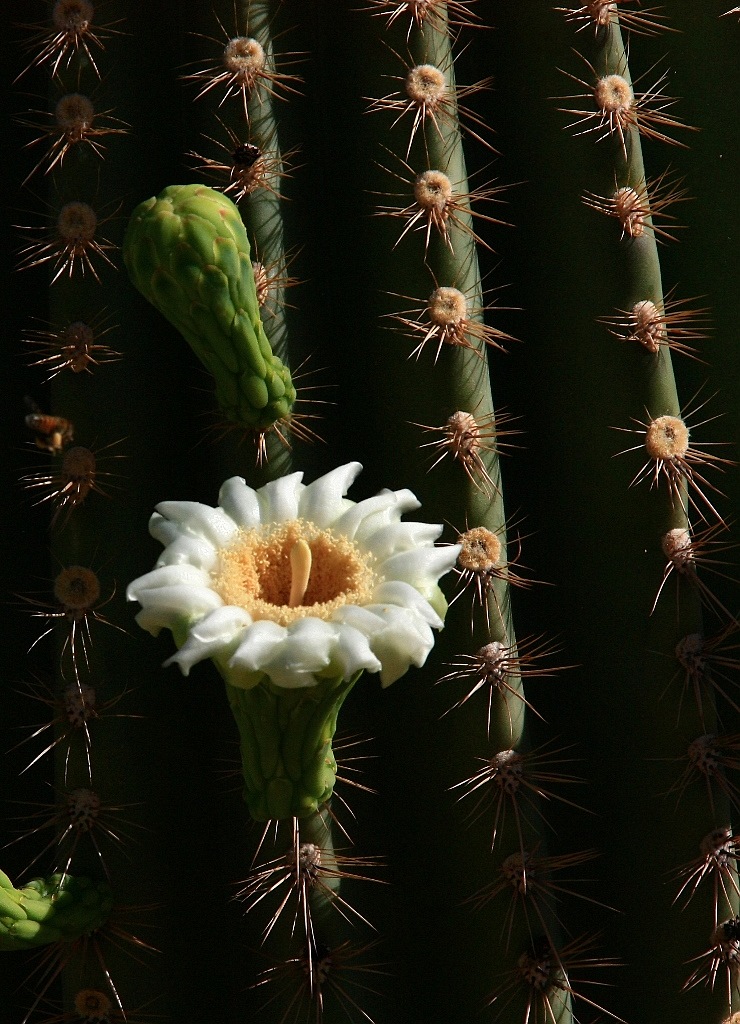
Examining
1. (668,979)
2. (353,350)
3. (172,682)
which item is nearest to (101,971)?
(172,682)

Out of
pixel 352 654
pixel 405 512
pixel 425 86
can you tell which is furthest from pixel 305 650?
pixel 425 86

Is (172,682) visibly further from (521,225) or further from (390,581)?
(521,225)

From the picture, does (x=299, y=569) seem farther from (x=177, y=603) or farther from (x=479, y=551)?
(x=479, y=551)

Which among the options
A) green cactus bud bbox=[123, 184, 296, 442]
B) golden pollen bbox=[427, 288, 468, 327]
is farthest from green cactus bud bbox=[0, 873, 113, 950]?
golden pollen bbox=[427, 288, 468, 327]

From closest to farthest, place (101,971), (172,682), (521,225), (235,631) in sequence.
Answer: (235,631) < (101,971) < (172,682) < (521,225)

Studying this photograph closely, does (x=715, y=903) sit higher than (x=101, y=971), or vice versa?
(x=715, y=903)

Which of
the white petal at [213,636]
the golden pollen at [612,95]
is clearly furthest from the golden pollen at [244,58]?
the white petal at [213,636]
